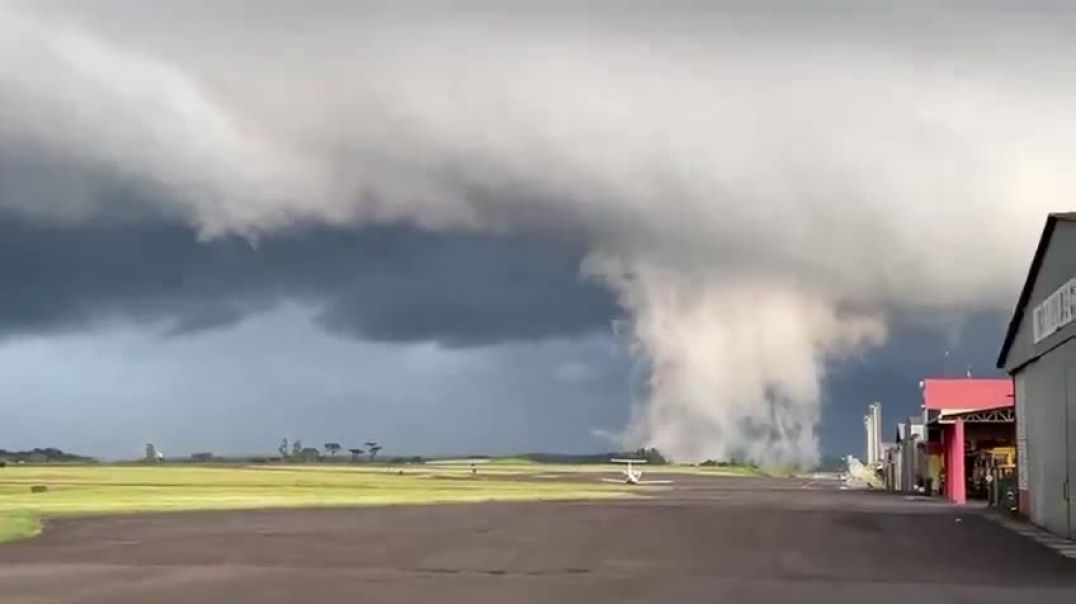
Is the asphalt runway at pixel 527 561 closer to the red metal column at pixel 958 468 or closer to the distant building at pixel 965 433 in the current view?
the red metal column at pixel 958 468

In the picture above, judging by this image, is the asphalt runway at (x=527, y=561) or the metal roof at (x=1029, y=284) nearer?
the asphalt runway at (x=527, y=561)

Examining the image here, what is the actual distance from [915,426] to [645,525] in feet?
182

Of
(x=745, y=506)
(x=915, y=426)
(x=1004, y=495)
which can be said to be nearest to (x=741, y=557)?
(x=745, y=506)

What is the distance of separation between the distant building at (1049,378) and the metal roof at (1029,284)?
0.11 feet

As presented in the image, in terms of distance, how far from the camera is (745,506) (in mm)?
57688

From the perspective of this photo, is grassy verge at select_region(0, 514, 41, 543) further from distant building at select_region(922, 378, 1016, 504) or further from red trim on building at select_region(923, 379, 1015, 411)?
red trim on building at select_region(923, 379, 1015, 411)

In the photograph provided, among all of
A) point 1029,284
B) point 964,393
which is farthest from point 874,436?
point 1029,284

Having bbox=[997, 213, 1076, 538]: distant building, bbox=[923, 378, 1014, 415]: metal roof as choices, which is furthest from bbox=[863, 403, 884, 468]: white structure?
bbox=[997, 213, 1076, 538]: distant building

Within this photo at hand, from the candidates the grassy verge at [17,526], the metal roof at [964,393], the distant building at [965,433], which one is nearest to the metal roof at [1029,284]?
the distant building at [965,433]

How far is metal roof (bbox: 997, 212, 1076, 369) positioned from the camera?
39.3 m

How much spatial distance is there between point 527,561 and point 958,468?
4593 cm

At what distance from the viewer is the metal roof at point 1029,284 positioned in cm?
3928

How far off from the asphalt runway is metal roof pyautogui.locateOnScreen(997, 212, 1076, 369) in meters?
7.16

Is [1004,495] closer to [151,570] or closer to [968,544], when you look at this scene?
[968,544]
